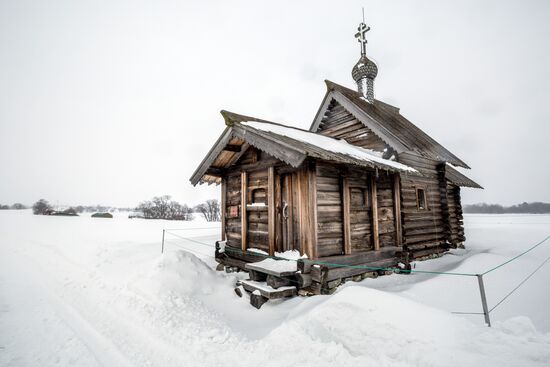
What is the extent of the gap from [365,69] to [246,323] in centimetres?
1426

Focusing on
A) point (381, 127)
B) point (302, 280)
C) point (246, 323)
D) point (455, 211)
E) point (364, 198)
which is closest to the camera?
point (246, 323)

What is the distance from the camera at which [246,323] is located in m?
5.41

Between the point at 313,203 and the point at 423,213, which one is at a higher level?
the point at 313,203

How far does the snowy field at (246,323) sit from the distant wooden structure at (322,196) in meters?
1.21

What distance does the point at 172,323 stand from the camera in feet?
16.4

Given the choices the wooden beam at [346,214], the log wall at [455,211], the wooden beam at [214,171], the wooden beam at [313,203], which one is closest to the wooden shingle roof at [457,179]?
the log wall at [455,211]

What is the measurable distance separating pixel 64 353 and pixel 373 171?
842cm

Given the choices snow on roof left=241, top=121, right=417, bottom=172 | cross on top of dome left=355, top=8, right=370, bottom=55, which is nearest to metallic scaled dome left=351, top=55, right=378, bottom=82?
cross on top of dome left=355, top=8, right=370, bottom=55

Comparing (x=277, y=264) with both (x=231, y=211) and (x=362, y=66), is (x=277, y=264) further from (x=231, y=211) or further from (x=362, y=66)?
(x=362, y=66)

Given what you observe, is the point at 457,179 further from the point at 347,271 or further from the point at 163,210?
the point at 163,210

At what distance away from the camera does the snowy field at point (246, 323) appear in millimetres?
3521

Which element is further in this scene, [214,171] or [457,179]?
[457,179]

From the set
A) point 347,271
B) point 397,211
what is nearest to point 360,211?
point 347,271

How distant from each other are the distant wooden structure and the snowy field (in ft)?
3.97
